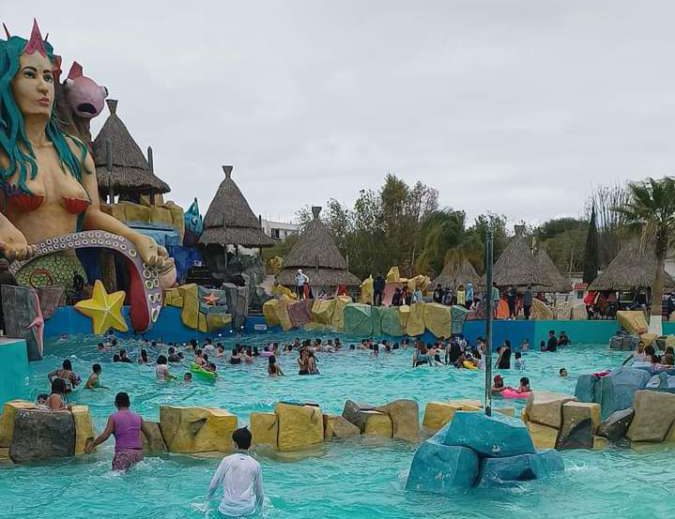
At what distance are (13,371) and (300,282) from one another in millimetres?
17008

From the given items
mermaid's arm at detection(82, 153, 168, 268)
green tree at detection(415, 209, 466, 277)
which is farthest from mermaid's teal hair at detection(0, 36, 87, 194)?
green tree at detection(415, 209, 466, 277)

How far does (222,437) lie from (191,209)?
23923 mm

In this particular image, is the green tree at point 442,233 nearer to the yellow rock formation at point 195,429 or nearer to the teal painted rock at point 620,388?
the teal painted rock at point 620,388

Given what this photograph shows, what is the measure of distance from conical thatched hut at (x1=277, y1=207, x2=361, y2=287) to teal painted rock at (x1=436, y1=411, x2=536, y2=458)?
22.6 m

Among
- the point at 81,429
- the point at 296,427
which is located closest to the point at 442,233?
the point at 296,427

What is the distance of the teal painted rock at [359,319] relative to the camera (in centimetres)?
2469

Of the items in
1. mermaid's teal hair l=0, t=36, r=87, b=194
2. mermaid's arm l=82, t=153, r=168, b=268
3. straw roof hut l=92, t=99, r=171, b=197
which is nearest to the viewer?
mermaid's teal hair l=0, t=36, r=87, b=194

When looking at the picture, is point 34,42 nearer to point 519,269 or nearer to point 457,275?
point 519,269

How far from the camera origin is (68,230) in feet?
70.6

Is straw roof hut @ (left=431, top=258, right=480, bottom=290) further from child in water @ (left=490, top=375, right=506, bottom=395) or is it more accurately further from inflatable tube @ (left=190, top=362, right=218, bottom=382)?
child in water @ (left=490, top=375, right=506, bottom=395)

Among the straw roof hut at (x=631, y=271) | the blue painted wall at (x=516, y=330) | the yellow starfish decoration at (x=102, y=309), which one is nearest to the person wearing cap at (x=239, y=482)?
the yellow starfish decoration at (x=102, y=309)

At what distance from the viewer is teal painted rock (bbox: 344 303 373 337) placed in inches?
972

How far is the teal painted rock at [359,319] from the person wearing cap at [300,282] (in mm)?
4233

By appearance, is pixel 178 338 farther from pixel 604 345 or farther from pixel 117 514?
pixel 117 514
